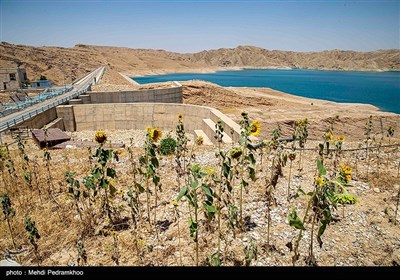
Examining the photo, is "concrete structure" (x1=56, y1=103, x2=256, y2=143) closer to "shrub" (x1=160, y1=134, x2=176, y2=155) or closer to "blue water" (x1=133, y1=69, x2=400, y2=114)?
"shrub" (x1=160, y1=134, x2=176, y2=155)

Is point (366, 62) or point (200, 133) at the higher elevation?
point (366, 62)

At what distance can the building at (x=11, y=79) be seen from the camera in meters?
39.2

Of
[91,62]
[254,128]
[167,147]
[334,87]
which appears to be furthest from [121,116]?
[91,62]

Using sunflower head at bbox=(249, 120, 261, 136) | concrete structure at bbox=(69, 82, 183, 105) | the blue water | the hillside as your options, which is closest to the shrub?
sunflower head at bbox=(249, 120, 261, 136)

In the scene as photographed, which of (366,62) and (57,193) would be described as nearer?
(57,193)

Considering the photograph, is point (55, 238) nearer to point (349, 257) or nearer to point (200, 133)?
point (349, 257)

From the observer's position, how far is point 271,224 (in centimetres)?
520

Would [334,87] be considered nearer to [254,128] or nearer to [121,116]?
[121,116]

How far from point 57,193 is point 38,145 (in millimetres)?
7605

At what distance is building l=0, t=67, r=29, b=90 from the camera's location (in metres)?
39.2

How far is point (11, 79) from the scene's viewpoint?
40.0 m

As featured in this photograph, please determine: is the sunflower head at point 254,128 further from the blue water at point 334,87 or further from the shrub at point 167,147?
the blue water at point 334,87
